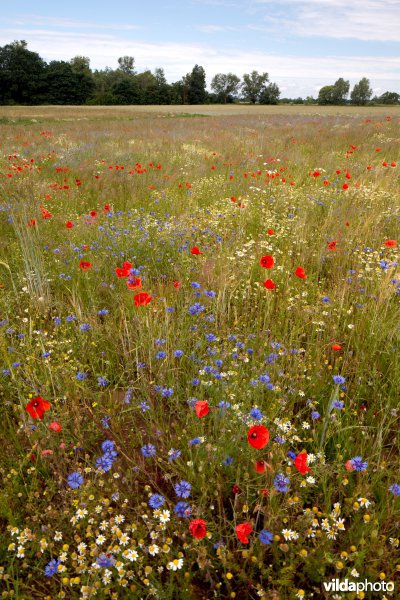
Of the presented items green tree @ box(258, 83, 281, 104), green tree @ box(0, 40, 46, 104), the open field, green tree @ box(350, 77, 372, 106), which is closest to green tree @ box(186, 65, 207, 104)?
green tree @ box(258, 83, 281, 104)

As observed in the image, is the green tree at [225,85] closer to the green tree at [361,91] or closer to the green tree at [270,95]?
the green tree at [270,95]

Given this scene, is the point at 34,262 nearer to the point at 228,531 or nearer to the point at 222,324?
the point at 222,324

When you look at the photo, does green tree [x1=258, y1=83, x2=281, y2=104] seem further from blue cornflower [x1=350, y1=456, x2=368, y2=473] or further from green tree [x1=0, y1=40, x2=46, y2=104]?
blue cornflower [x1=350, y1=456, x2=368, y2=473]

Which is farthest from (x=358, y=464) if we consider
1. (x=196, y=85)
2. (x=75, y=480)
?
(x=196, y=85)

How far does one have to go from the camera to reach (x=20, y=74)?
71.5 meters

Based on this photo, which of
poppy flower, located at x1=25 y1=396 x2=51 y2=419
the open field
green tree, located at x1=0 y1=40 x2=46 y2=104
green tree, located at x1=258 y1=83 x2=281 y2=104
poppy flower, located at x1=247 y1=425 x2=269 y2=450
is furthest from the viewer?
green tree, located at x1=258 y1=83 x2=281 y2=104

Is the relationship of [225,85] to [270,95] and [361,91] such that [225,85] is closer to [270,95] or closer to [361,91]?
[270,95]

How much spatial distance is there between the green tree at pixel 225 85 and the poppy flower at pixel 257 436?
115m

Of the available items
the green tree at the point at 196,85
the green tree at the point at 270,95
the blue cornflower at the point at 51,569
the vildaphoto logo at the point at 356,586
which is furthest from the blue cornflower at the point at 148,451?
the green tree at the point at 270,95

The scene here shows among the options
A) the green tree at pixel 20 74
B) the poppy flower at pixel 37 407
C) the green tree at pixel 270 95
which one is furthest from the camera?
the green tree at pixel 270 95

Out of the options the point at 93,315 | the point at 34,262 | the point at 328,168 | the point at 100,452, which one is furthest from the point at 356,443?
the point at 328,168

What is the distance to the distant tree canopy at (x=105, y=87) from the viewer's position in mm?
72562

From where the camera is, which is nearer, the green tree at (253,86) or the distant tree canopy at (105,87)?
the distant tree canopy at (105,87)

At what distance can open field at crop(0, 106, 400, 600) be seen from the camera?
1.50m
